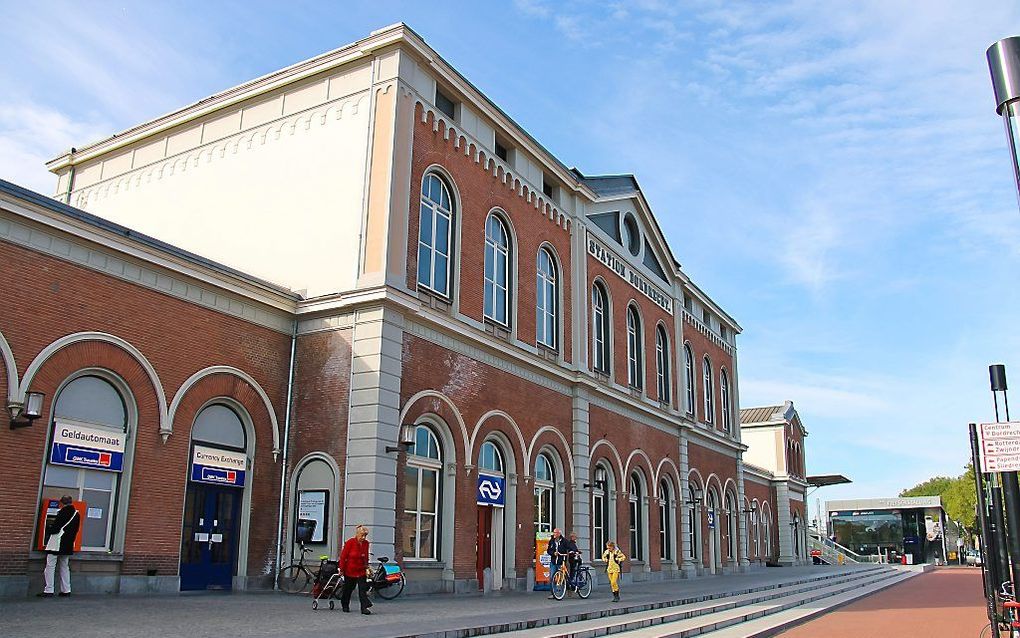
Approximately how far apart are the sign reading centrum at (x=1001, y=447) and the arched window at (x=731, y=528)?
1307 inches

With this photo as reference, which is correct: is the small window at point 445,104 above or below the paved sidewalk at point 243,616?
above

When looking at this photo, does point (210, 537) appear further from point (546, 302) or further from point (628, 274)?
point (628, 274)

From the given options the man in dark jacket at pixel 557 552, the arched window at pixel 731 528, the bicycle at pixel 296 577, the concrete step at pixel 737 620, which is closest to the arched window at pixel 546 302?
the man in dark jacket at pixel 557 552

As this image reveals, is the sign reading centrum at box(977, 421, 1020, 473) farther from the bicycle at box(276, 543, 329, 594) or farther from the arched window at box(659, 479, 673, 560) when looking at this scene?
the arched window at box(659, 479, 673, 560)

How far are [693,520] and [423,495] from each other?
20.5 metres

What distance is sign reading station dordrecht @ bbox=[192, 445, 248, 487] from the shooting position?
17516mm

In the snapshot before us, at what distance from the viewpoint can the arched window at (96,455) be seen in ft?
49.4

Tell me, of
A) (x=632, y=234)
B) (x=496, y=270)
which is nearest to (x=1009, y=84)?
(x=496, y=270)

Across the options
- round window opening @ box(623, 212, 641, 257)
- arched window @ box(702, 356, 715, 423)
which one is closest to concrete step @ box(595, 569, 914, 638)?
round window opening @ box(623, 212, 641, 257)

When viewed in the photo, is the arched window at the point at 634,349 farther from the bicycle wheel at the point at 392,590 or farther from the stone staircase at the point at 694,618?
the bicycle wheel at the point at 392,590

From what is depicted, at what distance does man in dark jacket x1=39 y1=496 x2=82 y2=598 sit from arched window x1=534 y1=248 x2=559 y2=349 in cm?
1401

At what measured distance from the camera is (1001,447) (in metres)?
10.9

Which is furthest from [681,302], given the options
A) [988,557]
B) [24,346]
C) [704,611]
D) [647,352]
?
[24,346]

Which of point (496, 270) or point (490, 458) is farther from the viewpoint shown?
point (496, 270)
